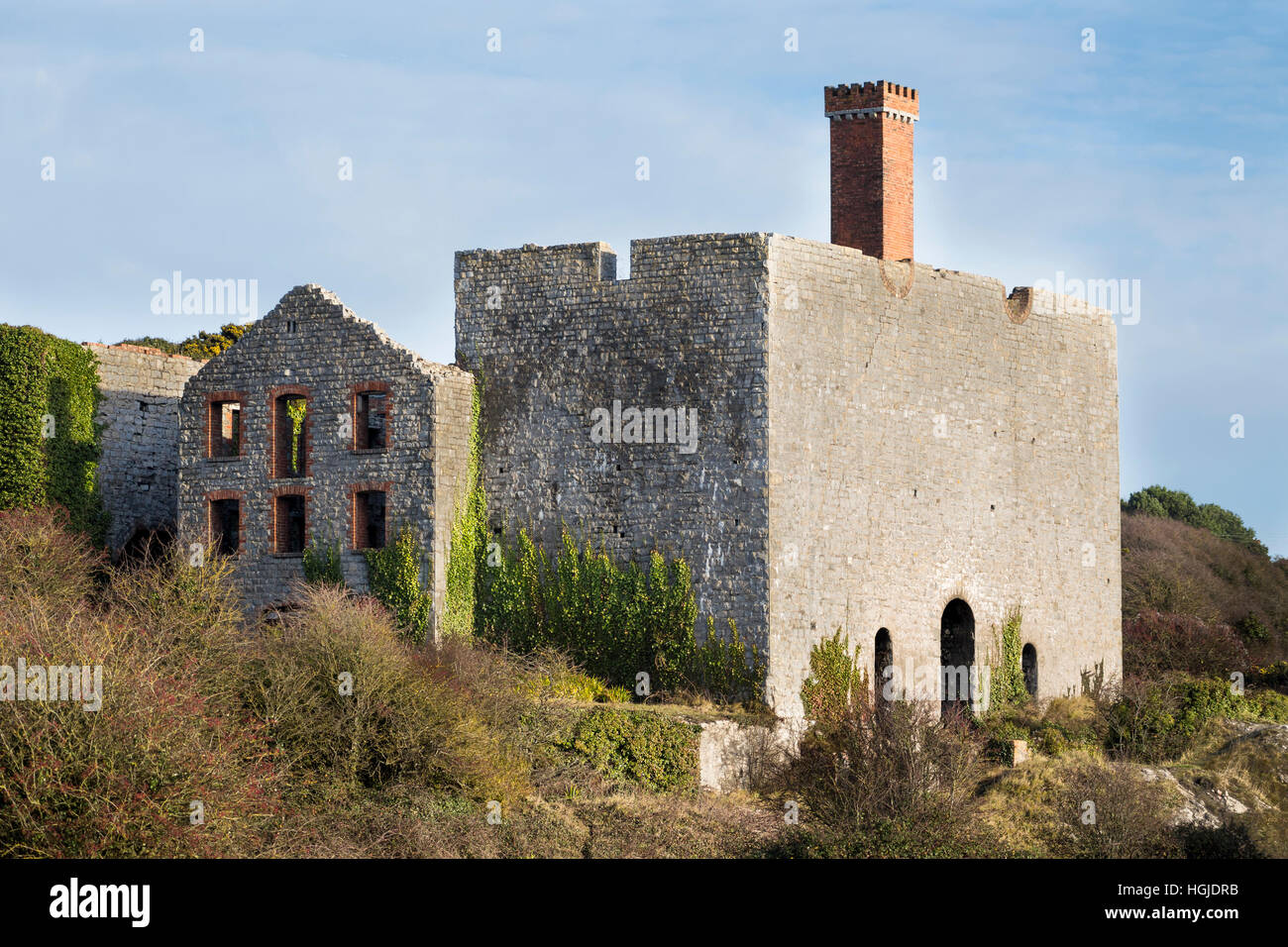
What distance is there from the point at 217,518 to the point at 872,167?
1529cm

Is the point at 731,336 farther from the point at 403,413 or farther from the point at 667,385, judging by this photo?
the point at 403,413

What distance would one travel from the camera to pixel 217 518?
34.6 m

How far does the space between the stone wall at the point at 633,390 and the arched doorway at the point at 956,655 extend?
219 inches

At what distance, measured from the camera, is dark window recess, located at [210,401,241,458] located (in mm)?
34750

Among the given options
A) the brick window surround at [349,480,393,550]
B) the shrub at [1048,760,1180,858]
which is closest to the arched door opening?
the shrub at [1048,760,1180,858]

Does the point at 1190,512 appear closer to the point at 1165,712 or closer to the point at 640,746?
the point at 1165,712

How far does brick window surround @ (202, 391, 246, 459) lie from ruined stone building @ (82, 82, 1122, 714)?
59mm

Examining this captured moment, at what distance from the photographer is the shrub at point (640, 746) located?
95.1 ft

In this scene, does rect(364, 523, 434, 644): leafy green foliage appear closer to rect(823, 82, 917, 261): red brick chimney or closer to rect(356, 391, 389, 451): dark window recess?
rect(356, 391, 389, 451): dark window recess

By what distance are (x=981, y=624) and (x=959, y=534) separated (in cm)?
198

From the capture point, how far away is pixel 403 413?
3272 centimetres

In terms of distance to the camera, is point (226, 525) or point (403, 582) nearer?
point (403, 582)

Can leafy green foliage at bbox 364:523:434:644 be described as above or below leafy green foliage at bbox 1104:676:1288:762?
above

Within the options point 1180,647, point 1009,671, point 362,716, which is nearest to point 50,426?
point 362,716
